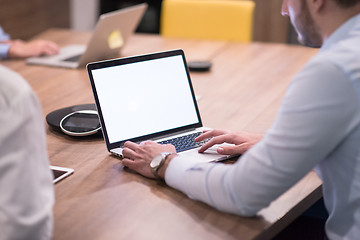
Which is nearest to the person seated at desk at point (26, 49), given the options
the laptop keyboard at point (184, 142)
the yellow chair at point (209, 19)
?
the yellow chair at point (209, 19)

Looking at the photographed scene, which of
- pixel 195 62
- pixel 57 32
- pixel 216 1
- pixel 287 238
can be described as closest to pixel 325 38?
pixel 287 238

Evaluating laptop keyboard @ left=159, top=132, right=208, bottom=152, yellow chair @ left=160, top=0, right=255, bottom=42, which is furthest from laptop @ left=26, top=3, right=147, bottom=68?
laptop keyboard @ left=159, top=132, right=208, bottom=152

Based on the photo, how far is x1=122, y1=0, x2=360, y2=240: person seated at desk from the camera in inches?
43.7

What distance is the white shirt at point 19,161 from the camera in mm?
978

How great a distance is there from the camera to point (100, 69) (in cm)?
157

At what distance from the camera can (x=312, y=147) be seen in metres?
1.12

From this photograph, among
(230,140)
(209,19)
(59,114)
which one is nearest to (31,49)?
(59,114)

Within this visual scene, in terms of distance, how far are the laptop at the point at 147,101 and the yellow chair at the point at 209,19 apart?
1.49 metres

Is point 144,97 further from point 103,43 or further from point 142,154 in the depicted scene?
point 103,43

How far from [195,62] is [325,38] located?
3.99 ft

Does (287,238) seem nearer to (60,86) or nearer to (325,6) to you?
(325,6)

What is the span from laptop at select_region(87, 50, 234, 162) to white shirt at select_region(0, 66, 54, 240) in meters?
0.51

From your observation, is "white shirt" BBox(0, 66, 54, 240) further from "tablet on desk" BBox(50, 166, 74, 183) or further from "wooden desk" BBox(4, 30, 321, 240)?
"tablet on desk" BBox(50, 166, 74, 183)

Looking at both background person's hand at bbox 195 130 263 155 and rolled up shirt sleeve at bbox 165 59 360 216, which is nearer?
rolled up shirt sleeve at bbox 165 59 360 216
